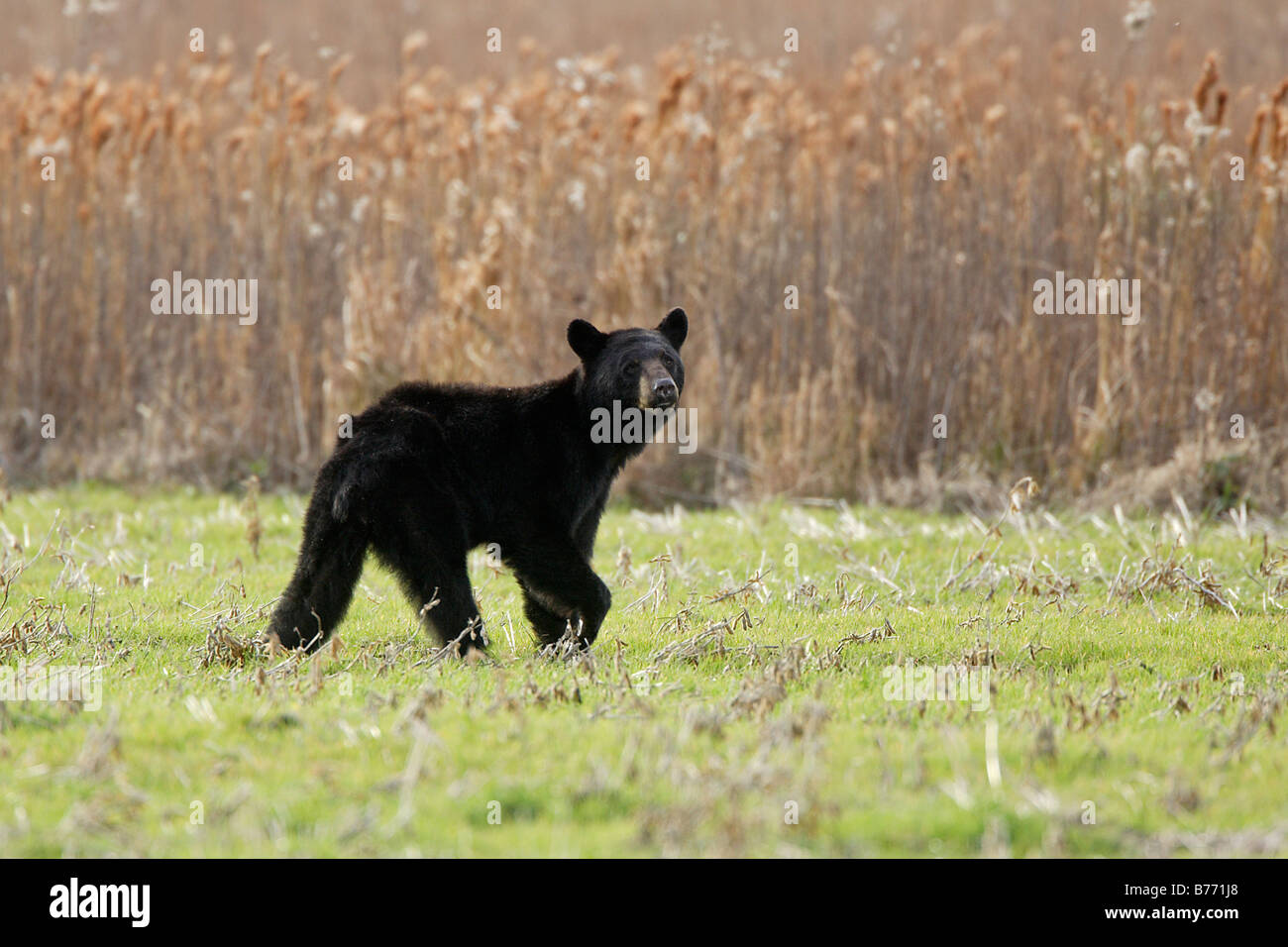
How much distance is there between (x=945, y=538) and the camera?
960 cm

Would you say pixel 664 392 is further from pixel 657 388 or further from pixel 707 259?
pixel 707 259

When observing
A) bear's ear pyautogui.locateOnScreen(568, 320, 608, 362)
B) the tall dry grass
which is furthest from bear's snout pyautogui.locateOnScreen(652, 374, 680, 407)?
the tall dry grass

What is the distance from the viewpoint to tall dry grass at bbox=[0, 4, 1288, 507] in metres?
11.0

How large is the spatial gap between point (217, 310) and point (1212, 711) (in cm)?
935

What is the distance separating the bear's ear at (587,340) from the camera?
23.1ft

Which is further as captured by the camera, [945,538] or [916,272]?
A: [916,272]

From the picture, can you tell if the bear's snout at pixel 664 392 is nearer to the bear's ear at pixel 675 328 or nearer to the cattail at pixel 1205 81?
the bear's ear at pixel 675 328

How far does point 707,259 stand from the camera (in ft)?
38.5

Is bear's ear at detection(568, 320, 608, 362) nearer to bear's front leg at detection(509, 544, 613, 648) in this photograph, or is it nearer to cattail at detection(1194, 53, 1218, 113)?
bear's front leg at detection(509, 544, 613, 648)

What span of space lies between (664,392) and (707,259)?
17.8ft

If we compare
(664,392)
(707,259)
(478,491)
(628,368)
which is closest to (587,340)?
(628,368)
